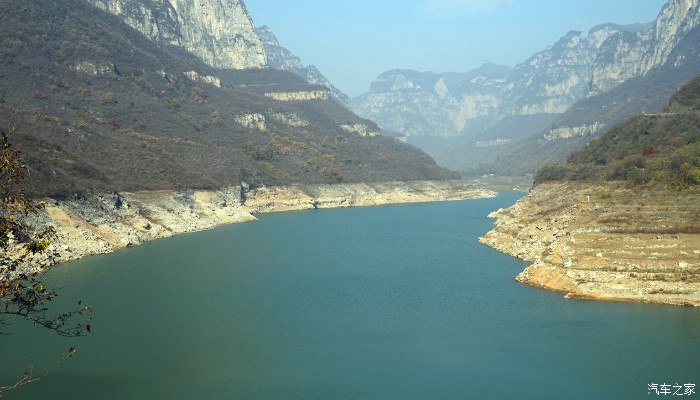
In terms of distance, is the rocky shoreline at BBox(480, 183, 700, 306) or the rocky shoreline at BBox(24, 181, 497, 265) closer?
the rocky shoreline at BBox(480, 183, 700, 306)

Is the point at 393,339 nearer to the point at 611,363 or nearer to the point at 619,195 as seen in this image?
the point at 611,363

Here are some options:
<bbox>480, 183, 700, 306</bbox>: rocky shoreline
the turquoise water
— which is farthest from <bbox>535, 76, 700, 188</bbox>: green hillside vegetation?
the turquoise water

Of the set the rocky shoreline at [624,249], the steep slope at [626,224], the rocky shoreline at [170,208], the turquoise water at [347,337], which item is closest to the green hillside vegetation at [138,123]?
the rocky shoreline at [170,208]
